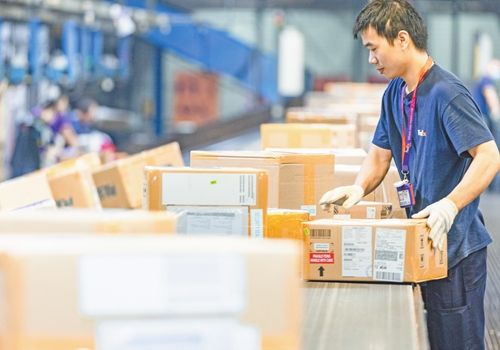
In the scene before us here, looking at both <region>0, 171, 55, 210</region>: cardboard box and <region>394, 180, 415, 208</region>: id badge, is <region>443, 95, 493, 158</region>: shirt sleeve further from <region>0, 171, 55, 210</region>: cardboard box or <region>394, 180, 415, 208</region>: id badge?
<region>0, 171, 55, 210</region>: cardboard box

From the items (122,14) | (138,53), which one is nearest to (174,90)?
→ (138,53)

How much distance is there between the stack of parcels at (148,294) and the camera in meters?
1.40

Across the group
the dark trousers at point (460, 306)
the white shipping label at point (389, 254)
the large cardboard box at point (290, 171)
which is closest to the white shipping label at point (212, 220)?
the white shipping label at point (389, 254)

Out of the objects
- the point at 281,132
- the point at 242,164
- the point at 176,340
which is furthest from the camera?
the point at 281,132

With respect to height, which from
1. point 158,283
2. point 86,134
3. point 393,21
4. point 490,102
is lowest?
point 158,283

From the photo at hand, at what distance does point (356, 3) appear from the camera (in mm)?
16625

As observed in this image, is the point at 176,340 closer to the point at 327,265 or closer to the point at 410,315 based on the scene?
the point at 410,315

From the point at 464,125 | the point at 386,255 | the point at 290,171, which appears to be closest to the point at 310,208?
the point at 290,171

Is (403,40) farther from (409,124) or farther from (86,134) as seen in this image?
(86,134)

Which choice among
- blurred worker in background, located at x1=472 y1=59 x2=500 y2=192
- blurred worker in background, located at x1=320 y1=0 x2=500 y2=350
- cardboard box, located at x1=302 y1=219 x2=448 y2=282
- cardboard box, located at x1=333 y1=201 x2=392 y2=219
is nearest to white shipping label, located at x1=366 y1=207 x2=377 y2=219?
cardboard box, located at x1=333 y1=201 x2=392 y2=219

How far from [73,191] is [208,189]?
93.4 inches

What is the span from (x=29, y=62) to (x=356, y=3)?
8.76 m

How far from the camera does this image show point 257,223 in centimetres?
254

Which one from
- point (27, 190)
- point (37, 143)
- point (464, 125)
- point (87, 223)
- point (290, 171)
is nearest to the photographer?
point (87, 223)
